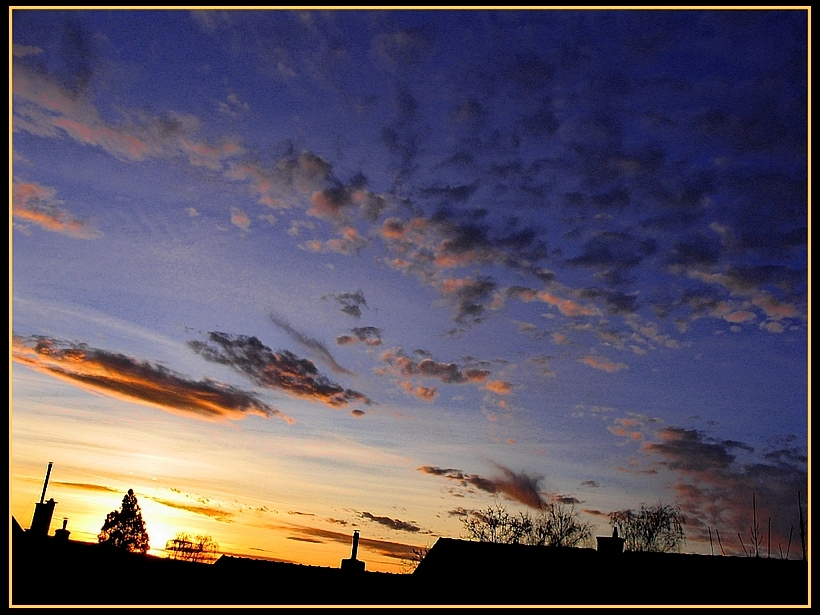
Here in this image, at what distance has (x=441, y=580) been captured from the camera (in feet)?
101

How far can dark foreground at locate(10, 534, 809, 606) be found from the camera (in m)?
26.0

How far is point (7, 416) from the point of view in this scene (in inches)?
274

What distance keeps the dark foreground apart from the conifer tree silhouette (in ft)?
200

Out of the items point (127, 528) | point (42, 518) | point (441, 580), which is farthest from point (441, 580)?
point (127, 528)

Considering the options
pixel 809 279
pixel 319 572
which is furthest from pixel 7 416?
pixel 319 572

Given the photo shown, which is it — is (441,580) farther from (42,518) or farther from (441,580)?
(42,518)

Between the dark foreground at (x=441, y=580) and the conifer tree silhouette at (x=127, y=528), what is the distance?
200ft

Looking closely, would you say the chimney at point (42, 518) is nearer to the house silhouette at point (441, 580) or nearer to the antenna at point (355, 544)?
the house silhouette at point (441, 580)

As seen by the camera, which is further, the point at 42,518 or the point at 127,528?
Answer: the point at 127,528

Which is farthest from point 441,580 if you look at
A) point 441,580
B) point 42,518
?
point 42,518

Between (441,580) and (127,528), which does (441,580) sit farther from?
(127,528)

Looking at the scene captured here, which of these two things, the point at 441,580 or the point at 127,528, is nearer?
the point at 441,580

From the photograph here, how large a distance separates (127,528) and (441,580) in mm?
70106

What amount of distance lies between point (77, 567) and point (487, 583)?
59.0 ft
